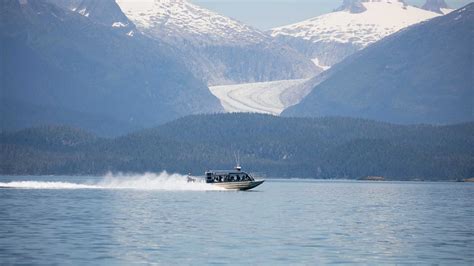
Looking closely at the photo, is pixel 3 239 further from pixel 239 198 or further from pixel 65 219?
pixel 239 198

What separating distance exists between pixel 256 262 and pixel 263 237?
20.0 metres

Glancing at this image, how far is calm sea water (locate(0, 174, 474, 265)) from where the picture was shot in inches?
3979

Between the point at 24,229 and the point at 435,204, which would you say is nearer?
the point at 24,229

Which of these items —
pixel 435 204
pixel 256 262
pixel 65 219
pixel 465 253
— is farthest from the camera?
pixel 435 204

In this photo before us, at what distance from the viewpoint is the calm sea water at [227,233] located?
10106 centimetres

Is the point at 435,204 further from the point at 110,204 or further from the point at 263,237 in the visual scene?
the point at 263,237

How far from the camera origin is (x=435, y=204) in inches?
7648

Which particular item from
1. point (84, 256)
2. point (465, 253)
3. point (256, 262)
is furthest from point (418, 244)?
point (84, 256)

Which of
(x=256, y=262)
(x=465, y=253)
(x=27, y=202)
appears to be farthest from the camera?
(x=27, y=202)

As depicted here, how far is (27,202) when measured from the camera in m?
171

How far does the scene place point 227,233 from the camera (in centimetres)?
12181

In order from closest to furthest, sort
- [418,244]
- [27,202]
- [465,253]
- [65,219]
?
[465,253] → [418,244] → [65,219] → [27,202]

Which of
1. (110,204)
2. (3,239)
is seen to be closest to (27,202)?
(110,204)

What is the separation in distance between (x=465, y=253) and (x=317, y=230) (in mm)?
24750
